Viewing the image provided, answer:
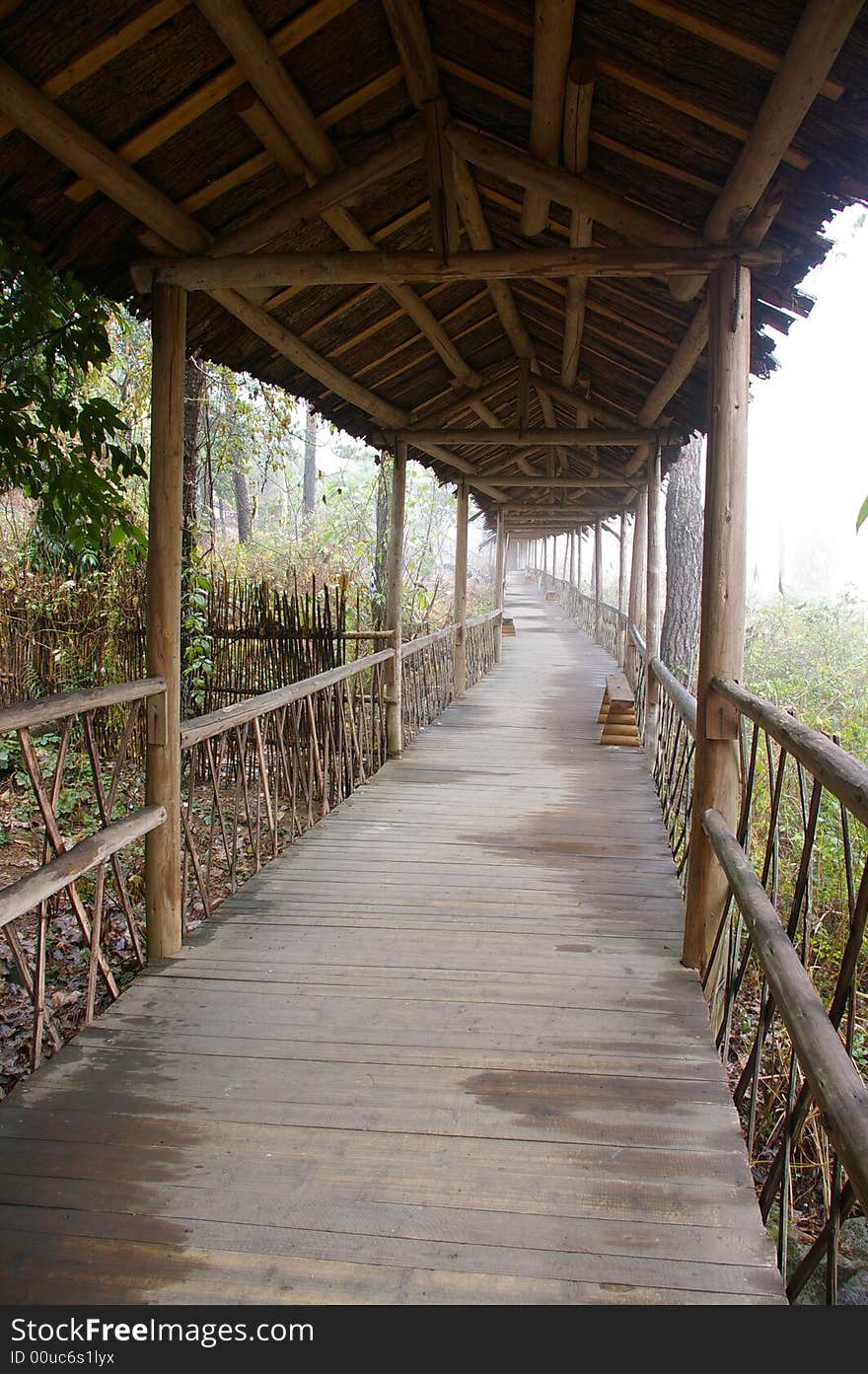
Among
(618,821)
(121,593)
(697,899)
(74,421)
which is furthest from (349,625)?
(697,899)

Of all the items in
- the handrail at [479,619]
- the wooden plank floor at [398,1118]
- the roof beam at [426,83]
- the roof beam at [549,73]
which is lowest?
the wooden plank floor at [398,1118]

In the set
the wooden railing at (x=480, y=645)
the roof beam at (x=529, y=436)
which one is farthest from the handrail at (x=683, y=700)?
the wooden railing at (x=480, y=645)

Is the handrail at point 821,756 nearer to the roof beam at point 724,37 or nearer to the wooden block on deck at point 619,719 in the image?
the roof beam at point 724,37

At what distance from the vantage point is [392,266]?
3.29 meters

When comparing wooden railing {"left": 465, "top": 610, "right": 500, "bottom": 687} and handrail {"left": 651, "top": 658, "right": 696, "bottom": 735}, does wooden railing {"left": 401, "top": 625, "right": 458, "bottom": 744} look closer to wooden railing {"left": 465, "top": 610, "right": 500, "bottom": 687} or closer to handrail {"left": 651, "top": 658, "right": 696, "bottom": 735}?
wooden railing {"left": 465, "top": 610, "right": 500, "bottom": 687}

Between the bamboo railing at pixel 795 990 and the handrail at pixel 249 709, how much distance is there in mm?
1927

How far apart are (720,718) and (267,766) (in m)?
3.58

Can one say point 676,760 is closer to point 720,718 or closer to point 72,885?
point 720,718

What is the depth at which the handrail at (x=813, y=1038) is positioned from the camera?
4.19 ft

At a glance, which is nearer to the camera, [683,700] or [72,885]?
[72,885]

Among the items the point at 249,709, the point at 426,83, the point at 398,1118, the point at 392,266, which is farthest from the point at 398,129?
the point at 398,1118

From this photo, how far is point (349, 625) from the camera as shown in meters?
10.7

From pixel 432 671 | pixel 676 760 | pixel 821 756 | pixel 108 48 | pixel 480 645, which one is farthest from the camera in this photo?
pixel 480 645
